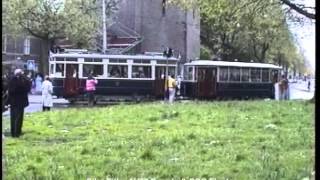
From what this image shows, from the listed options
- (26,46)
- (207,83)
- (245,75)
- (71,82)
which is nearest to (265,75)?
(245,75)

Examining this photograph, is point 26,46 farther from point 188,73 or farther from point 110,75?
point 110,75

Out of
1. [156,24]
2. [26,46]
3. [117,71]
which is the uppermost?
[156,24]

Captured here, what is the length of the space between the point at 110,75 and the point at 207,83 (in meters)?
7.24

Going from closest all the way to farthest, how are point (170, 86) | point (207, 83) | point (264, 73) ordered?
1. point (170, 86)
2. point (207, 83)
3. point (264, 73)

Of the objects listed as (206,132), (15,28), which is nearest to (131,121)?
(206,132)

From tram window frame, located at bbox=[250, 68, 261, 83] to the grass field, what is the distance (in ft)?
76.9

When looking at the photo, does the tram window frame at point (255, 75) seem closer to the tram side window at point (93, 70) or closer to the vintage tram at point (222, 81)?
the vintage tram at point (222, 81)

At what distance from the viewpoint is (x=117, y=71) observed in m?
34.6

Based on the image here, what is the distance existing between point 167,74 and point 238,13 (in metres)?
14.4

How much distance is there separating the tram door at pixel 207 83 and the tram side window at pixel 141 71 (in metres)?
4.90

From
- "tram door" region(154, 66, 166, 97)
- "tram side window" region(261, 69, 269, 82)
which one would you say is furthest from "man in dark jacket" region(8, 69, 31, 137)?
"tram side window" region(261, 69, 269, 82)

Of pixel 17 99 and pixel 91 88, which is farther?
pixel 91 88

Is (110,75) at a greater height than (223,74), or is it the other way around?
(223,74)

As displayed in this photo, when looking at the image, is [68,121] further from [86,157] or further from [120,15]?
[120,15]
